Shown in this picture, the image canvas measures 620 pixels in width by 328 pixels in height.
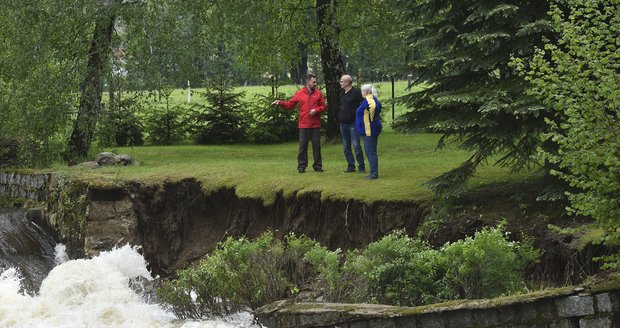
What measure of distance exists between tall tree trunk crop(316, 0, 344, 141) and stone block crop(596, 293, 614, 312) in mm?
18013

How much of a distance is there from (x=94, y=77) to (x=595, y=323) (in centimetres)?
1739

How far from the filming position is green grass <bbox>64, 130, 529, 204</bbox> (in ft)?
61.0

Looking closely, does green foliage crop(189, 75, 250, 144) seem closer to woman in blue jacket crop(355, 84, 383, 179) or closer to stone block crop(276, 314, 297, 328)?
woman in blue jacket crop(355, 84, 383, 179)

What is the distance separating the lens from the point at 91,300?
17.8m

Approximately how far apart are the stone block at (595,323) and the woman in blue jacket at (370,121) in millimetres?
9039

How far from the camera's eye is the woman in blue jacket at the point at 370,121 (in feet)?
64.4

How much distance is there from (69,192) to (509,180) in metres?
9.17

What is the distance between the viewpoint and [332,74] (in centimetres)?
2964

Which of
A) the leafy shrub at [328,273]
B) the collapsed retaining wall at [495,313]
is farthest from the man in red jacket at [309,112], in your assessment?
the collapsed retaining wall at [495,313]

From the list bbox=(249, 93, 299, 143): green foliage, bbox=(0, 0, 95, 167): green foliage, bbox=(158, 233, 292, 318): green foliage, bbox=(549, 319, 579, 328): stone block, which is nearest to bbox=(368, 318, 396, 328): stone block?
bbox=(549, 319, 579, 328): stone block

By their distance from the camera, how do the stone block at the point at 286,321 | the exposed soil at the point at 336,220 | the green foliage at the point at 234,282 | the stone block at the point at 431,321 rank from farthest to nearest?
the green foliage at the point at 234,282 < the exposed soil at the point at 336,220 < the stone block at the point at 286,321 < the stone block at the point at 431,321

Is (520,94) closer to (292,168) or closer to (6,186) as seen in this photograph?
(292,168)

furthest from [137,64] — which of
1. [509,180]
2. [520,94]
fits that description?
[520,94]

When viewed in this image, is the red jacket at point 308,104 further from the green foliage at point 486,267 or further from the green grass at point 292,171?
the green foliage at point 486,267
